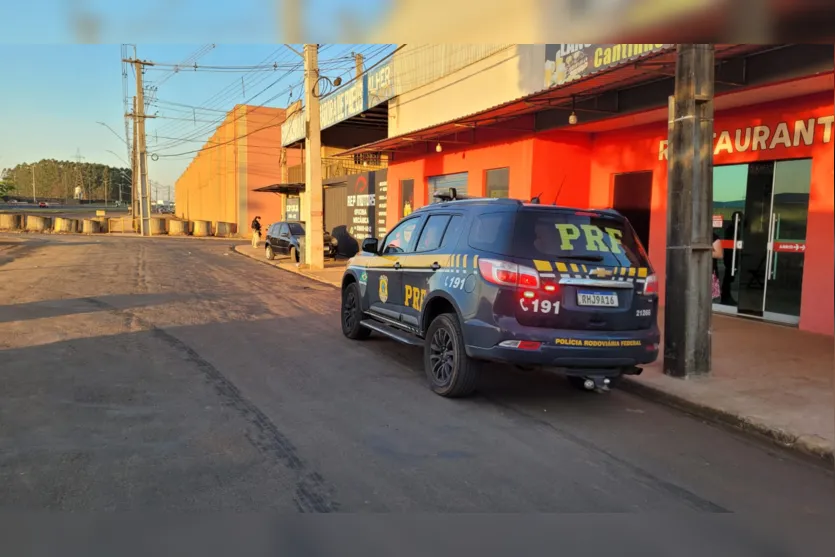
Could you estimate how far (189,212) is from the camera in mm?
76125

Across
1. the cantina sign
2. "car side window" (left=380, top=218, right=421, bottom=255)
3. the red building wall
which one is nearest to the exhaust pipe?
"car side window" (left=380, top=218, right=421, bottom=255)

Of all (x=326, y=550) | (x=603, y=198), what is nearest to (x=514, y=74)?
(x=603, y=198)

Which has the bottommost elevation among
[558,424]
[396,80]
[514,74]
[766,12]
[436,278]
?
[558,424]

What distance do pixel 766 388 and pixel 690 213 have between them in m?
1.96

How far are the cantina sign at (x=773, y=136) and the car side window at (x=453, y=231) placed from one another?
5091 millimetres

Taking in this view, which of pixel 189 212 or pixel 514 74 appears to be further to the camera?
pixel 189 212

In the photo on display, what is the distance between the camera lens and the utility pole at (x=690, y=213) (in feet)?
20.6

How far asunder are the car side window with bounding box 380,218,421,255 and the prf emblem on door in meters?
0.34

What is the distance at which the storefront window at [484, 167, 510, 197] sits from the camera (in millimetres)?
13969

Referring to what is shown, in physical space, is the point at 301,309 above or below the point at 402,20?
below

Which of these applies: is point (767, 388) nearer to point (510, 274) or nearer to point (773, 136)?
point (510, 274)

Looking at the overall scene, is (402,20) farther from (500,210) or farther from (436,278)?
(436,278)

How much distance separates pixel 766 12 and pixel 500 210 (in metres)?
3.42

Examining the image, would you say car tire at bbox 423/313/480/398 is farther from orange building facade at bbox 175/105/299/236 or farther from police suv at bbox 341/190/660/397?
orange building facade at bbox 175/105/299/236
